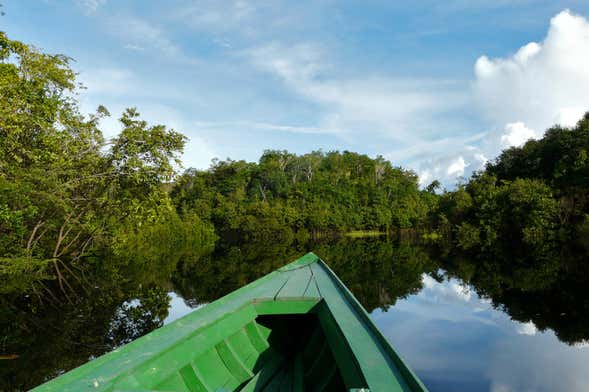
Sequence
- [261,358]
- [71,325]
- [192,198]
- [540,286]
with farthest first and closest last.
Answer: [192,198] → [540,286] → [71,325] → [261,358]

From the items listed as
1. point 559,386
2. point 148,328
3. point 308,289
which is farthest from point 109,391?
point 148,328

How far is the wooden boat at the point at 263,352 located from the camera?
7.30ft

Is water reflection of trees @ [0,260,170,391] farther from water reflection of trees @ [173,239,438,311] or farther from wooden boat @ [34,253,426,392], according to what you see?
wooden boat @ [34,253,426,392]

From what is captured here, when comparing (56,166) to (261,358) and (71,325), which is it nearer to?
(71,325)

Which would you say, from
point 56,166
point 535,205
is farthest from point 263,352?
point 535,205

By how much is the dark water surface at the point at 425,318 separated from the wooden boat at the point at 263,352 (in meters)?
2.98

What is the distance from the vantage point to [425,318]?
1042cm

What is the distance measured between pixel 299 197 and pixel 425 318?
47.0 m

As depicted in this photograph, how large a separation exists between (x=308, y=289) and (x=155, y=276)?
1417 cm

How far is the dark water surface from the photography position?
651cm

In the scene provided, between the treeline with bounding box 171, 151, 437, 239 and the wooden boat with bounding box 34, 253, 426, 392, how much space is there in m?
46.1

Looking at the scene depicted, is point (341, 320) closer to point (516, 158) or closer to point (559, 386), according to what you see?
point (559, 386)

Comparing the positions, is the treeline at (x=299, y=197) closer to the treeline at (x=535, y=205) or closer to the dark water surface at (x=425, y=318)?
the treeline at (x=535, y=205)

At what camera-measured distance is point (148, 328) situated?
8750 millimetres
